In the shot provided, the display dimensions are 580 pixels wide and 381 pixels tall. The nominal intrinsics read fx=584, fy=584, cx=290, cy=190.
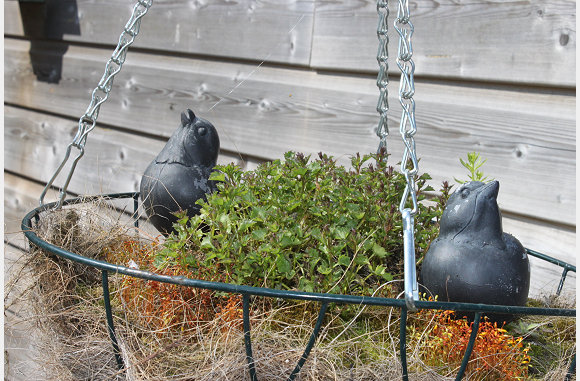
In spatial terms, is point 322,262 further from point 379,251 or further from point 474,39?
point 474,39

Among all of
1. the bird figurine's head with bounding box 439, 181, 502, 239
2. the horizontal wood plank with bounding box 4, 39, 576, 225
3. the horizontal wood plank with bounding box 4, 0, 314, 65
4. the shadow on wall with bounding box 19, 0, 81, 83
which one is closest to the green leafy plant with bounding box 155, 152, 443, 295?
the bird figurine's head with bounding box 439, 181, 502, 239

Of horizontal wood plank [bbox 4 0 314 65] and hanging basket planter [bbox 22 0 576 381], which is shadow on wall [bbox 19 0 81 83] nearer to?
horizontal wood plank [bbox 4 0 314 65]

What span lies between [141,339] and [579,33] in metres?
1.04

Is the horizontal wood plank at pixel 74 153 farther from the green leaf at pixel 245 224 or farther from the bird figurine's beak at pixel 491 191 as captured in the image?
the bird figurine's beak at pixel 491 191

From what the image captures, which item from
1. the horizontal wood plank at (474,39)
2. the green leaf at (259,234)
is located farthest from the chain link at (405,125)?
the horizontal wood plank at (474,39)

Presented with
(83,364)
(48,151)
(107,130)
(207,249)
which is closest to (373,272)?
(207,249)

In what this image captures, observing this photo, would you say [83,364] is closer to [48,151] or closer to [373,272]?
[373,272]

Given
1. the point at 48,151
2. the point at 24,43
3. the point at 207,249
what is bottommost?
the point at 48,151

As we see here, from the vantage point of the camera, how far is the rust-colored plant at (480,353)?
727 millimetres

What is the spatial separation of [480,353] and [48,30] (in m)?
2.44

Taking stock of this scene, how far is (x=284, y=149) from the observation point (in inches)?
70.2

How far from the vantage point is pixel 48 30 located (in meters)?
2.58

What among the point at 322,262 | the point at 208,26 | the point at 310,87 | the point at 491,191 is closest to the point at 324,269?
the point at 322,262

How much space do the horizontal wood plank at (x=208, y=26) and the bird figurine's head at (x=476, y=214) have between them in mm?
1021
